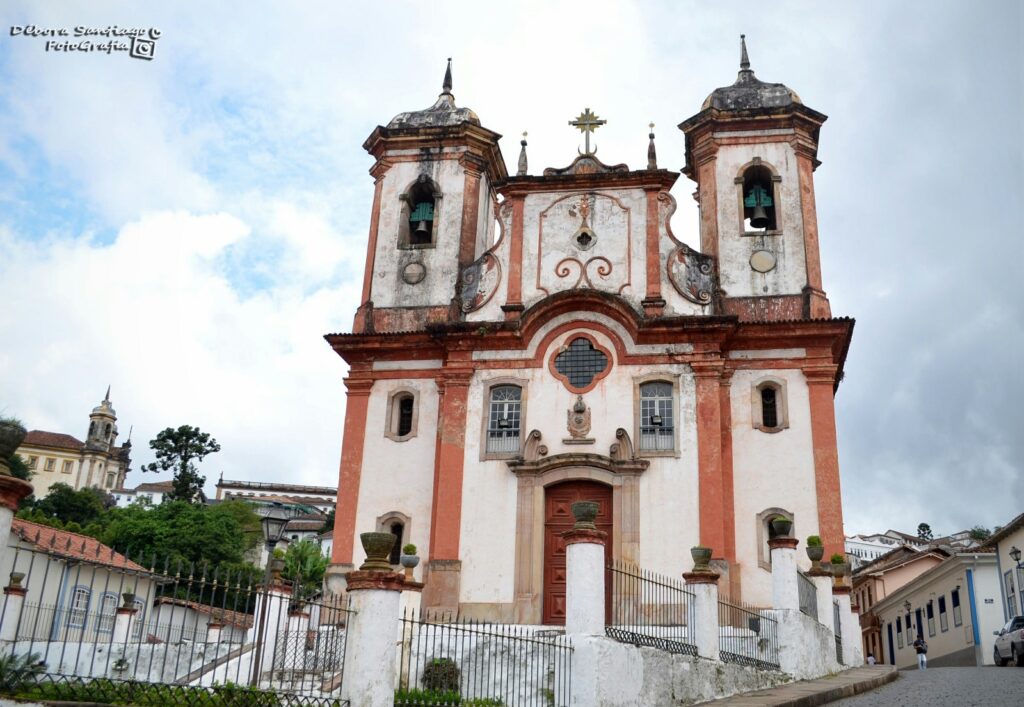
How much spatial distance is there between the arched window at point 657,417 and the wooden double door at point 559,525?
1274 millimetres

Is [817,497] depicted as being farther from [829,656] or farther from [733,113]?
[733,113]

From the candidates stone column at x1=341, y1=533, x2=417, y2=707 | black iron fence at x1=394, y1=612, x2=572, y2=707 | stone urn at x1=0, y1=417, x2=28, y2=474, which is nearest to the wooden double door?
black iron fence at x1=394, y1=612, x2=572, y2=707

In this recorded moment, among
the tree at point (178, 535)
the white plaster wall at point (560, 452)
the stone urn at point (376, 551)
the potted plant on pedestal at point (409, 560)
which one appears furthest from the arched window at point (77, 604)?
the tree at point (178, 535)

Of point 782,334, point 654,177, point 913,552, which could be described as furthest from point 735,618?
point 913,552

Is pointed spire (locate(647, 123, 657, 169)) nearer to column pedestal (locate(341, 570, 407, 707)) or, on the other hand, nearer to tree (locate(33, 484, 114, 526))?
column pedestal (locate(341, 570, 407, 707))

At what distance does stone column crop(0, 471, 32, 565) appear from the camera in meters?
8.20

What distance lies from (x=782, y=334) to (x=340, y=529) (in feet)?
32.4

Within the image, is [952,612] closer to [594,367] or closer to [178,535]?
[594,367]

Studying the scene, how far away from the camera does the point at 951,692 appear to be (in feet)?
42.9

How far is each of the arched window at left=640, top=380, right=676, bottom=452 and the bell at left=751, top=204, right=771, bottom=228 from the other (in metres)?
4.90

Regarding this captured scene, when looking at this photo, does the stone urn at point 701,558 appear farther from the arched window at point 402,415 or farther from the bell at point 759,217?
the bell at point 759,217

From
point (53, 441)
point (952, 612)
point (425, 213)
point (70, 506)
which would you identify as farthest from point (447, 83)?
point (53, 441)

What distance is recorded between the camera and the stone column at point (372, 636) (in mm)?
9250

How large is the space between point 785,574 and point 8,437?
10.8 metres
